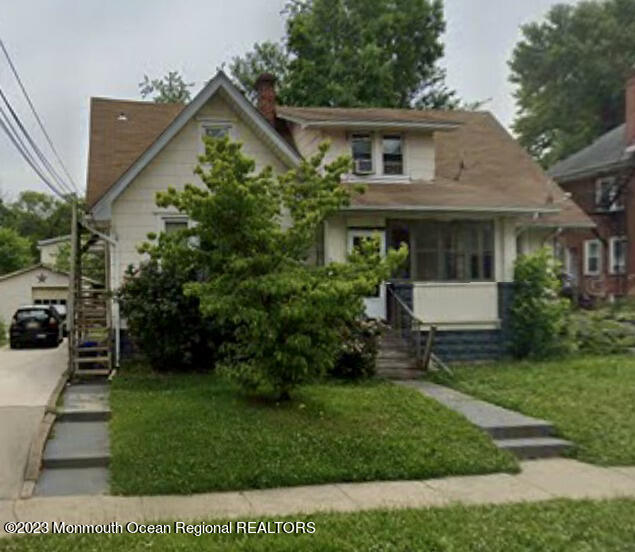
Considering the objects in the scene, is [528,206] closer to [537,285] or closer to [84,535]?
[537,285]

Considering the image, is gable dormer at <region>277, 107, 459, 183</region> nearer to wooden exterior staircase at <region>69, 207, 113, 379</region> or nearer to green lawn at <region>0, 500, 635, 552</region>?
wooden exterior staircase at <region>69, 207, 113, 379</region>

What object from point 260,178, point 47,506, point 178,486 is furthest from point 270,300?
point 47,506

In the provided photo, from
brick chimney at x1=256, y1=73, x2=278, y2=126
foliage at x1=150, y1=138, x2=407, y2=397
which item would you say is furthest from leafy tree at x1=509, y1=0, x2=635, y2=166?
foliage at x1=150, y1=138, x2=407, y2=397

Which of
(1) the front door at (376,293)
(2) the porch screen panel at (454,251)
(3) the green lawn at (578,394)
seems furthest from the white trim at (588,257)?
(1) the front door at (376,293)

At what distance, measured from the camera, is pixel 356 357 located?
46.5 feet

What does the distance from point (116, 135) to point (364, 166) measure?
255 inches

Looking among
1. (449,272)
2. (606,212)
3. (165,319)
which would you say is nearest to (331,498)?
(165,319)

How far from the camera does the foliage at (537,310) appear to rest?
16.9m

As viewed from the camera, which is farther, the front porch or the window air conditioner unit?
the window air conditioner unit

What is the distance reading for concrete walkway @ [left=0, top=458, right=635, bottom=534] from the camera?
6.91 m

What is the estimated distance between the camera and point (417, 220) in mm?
17781

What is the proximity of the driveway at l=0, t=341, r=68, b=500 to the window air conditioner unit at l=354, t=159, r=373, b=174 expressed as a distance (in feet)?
27.5

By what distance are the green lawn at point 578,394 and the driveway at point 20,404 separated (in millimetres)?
6682

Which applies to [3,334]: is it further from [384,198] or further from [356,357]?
[356,357]
